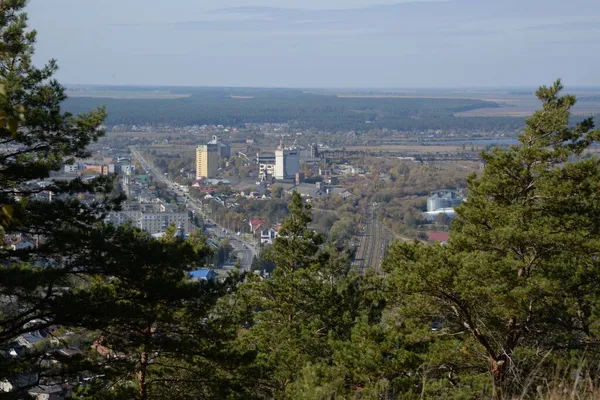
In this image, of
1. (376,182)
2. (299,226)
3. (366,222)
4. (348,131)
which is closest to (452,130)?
(348,131)

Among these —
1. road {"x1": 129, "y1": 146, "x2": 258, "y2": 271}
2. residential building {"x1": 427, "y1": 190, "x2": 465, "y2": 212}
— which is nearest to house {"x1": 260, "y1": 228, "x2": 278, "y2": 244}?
road {"x1": 129, "y1": 146, "x2": 258, "y2": 271}

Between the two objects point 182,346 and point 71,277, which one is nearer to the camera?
point 71,277

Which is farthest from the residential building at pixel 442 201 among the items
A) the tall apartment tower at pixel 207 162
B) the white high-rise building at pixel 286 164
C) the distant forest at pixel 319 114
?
the distant forest at pixel 319 114

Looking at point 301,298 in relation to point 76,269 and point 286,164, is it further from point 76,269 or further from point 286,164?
point 286,164

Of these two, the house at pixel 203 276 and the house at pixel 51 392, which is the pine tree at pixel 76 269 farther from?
the house at pixel 51 392

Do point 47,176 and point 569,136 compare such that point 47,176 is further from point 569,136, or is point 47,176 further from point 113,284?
point 569,136

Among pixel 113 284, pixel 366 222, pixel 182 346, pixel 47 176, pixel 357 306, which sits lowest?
pixel 366 222

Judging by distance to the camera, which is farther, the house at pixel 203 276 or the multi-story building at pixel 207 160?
the multi-story building at pixel 207 160
